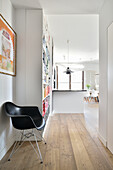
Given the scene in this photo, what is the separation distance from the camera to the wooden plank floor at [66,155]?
194 cm

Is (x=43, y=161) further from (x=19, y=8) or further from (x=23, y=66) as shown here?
(x=19, y=8)

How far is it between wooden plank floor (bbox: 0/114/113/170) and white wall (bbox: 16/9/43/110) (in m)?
0.83

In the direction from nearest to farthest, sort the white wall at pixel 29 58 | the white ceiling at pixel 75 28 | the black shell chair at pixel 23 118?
the black shell chair at pixel 23 118
the white wall at pixel 29 58
the white ceiling at pixel 75 28

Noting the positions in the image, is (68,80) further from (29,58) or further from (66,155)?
(66,155)

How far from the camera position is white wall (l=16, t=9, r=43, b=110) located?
285 centimetres

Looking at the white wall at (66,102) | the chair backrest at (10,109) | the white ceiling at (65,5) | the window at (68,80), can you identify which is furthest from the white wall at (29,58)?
the window at (68,80)

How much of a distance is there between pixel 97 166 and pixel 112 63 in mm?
1492

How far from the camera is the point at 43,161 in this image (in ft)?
6.77

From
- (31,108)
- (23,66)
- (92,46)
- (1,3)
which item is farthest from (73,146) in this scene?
(92,46)

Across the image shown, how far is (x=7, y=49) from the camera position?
2344 mm

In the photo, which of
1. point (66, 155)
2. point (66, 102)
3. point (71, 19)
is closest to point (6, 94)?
point (66, 155)

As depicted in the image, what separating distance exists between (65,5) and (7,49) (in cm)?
139

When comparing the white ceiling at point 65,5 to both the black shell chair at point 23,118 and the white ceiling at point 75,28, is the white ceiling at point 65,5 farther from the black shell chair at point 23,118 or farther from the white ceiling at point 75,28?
the black shell chair at point 23,118

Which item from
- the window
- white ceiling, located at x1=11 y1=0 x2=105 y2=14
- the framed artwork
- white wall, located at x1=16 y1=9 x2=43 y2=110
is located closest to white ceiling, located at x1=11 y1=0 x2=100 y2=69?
white ceiling, located at x1=11 y1=0 x2=105 y2=14
